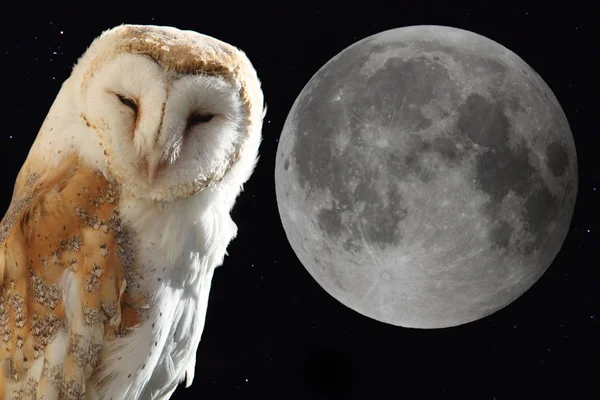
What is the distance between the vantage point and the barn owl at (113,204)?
11.3 ft

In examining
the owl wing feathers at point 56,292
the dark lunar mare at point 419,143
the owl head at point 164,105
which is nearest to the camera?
the owl head at point 164,105

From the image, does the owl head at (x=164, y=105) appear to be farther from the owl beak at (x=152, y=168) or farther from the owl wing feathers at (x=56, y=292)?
the owl wing feathers at (x=56, y=292)

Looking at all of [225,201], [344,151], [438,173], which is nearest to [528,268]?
[438,173]

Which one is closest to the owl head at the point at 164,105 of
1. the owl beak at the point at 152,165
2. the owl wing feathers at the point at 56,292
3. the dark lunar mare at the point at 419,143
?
the owl beak at the point at 152,165

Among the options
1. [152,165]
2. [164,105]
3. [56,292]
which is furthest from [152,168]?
[56,292]

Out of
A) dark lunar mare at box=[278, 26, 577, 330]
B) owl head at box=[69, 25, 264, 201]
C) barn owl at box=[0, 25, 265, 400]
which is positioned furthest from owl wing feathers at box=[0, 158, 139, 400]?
dark lunar mare at box=[278, 26, 577, 330]

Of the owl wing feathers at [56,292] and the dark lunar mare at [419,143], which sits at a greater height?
the dark lunar mare at [419,143]

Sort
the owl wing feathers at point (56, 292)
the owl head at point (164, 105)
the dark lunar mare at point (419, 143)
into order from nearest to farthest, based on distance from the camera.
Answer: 1. the owl head at point (164, 105)
2. the owl wing feathers at point (56, 292)
3. the dark lunar mare at point (419, 143)

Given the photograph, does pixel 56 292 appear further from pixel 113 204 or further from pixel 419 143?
pixel 419 143

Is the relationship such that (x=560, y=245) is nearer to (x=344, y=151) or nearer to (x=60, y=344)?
(x=344, y=151)

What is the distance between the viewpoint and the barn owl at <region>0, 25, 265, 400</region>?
3.45 meters

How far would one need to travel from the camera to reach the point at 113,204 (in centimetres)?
361

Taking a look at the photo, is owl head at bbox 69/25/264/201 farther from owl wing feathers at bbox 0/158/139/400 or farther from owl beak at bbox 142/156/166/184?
owl wing feathers at bbox 0/158/139/400

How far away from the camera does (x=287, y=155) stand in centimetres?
406
